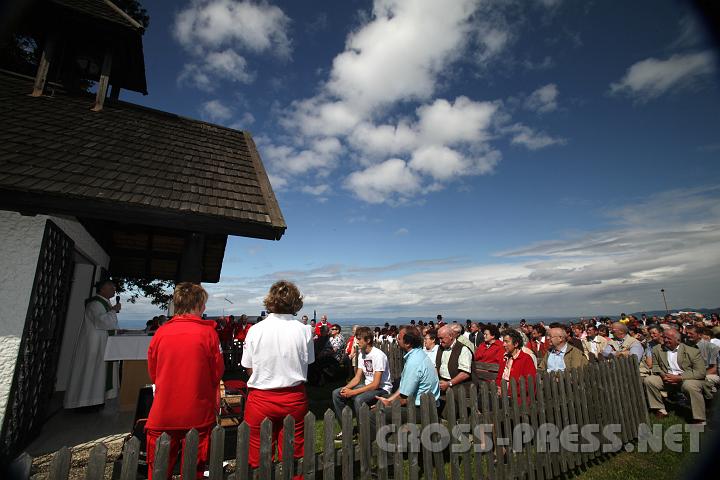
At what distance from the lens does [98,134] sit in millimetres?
5770

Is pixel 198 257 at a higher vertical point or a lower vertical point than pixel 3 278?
higher

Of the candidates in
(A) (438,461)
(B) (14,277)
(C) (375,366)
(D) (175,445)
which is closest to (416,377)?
(C) (375,366)

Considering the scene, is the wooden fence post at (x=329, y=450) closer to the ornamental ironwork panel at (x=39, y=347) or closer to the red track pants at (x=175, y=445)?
the red track pants at (x=175, y=445)

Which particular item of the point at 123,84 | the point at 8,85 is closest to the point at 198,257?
the point at 8,85

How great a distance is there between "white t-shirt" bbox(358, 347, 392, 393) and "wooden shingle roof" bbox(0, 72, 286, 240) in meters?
2.40

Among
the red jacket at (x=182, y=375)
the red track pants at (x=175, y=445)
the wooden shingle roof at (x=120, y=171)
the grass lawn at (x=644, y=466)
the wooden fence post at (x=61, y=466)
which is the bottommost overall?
the grass lawn at (x=644, y=466)

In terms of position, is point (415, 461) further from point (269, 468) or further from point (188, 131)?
point (188, 131)

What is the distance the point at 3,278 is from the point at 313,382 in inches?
326

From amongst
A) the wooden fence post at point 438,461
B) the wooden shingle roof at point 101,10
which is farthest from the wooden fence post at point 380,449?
the wooden shingle roof at point 101,10

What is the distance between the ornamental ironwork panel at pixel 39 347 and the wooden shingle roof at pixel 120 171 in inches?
33.5

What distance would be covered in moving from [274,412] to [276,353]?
1.69ft

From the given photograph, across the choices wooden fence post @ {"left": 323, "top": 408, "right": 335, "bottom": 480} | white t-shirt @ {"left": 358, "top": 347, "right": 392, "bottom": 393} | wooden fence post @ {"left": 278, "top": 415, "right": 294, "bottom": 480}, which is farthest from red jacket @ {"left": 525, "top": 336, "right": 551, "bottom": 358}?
wooden fence post @ {"left": 278, "top": 415, "right": 294, "bottom": 480}

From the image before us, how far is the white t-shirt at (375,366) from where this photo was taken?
5113 millimetres

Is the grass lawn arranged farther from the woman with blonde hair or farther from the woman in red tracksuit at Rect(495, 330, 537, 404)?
the woman with blonde hair
